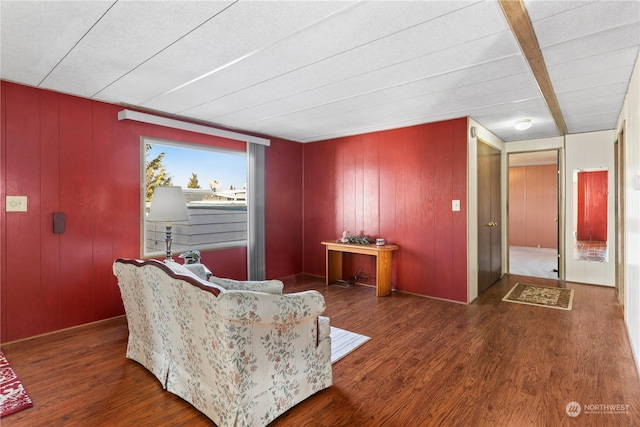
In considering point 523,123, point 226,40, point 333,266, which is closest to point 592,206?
point 523,123

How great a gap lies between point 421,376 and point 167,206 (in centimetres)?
270

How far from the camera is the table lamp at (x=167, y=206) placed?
3.23 metres

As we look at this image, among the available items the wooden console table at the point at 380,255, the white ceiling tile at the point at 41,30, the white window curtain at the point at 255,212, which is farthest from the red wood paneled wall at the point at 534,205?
the white ceiling tile at the point at 41,30

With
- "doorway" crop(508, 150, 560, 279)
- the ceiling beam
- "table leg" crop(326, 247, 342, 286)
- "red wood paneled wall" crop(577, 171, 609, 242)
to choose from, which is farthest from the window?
"doorway" crop(508, 150, 560, 279)

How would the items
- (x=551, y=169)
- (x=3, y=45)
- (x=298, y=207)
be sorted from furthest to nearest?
(x=551, y=169) < (x=298, y=207) < (x=3, y=45)

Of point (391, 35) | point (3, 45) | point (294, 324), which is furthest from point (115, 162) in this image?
point (391, 35)

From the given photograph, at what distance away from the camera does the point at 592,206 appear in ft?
16.8

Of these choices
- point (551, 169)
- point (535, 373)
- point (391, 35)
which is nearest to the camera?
point (391, 35)

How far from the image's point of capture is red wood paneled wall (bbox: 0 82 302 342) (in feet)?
9.77

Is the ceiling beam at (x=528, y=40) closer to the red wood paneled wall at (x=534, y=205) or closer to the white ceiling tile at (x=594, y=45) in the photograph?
the white ceiling tile at (x=594, y=45)

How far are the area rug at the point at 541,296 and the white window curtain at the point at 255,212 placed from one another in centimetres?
344

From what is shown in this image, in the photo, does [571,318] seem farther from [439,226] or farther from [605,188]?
[605,188]

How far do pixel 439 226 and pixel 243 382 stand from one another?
3392 millimetres

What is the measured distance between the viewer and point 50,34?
211cm
